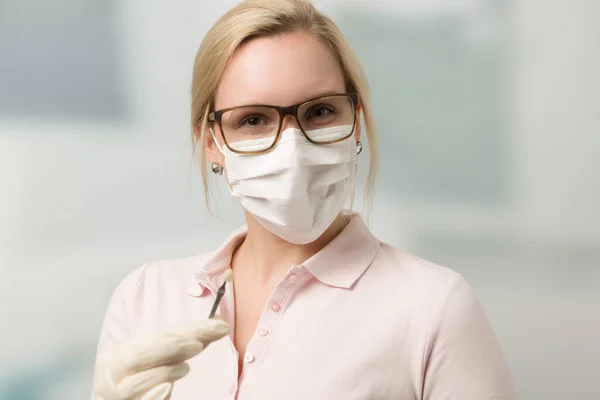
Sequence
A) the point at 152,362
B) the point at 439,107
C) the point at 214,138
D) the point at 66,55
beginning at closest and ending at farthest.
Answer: the point at 152,362 → the point at 214,138 → the point at 439,107 → the point at 66,55

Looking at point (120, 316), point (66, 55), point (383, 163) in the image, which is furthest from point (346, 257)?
point (66, 55)

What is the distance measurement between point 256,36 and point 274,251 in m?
0.41

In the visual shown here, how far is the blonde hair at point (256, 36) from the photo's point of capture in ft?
4.95

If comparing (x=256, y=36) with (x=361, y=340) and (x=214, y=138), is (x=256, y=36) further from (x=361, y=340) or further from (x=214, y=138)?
(x=361, y=340)

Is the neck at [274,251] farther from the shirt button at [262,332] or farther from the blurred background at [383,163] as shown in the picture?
the blurred background at [383,163]

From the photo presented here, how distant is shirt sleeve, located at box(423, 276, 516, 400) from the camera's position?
140 centimetres

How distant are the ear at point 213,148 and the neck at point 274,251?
124mm

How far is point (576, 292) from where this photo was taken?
6.56 feet

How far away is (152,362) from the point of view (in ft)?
4.47

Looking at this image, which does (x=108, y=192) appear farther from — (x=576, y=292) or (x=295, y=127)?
(x=576, y=292)

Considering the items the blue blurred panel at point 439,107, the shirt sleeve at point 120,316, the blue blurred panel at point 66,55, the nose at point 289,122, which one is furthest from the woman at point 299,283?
the blue blurred panel at point 66,55

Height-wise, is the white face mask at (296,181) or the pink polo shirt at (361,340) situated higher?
the white face mask at (296,181)

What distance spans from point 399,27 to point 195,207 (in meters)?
0.73

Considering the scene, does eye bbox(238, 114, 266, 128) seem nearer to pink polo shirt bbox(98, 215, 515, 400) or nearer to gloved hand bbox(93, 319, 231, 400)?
pink polo shirt bbox(98, 215, 515, 400)
